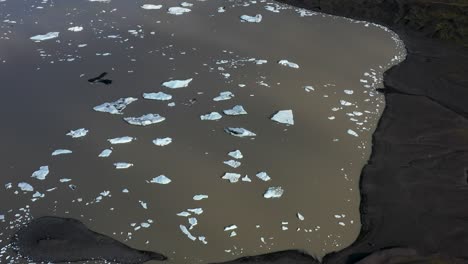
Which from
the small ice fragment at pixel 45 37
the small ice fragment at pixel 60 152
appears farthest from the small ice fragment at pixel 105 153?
the small ice fragment at pixel 45 37

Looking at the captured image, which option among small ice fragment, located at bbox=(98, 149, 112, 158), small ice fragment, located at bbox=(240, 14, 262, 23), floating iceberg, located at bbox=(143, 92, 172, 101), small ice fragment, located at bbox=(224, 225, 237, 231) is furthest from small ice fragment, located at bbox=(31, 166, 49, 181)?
small ice fragment, located at bbox=(240, 14, 262, 23)

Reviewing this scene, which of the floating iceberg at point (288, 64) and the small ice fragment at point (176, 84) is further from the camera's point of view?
the floating iceberg at point (288, 64)

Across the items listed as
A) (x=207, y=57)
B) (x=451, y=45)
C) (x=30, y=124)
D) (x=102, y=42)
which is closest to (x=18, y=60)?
(x=102, y=42)

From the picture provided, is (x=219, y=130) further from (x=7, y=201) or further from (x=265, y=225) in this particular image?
(x=7, y=201)

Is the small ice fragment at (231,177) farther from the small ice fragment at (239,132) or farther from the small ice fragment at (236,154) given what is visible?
the small ice fragment at (239,132)

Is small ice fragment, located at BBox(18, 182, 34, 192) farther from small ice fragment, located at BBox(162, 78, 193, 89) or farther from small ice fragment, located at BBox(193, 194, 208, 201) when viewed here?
small ice fragment, located at BBox(162, 78, 193, 89)

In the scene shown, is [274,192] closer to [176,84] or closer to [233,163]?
[233,163]
